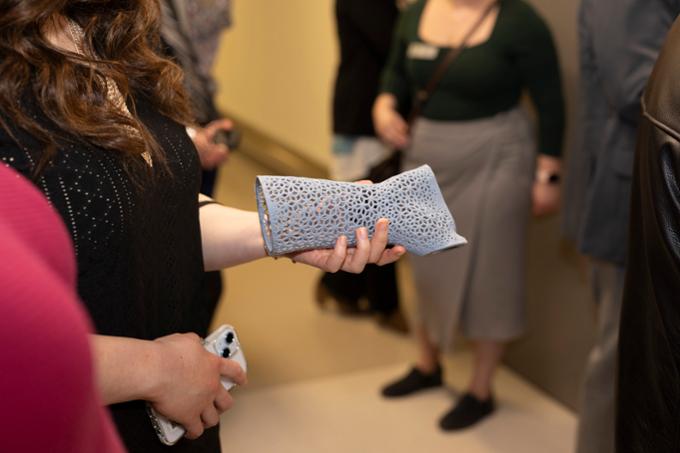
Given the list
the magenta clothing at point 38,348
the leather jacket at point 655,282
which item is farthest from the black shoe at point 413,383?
the magenta clothing at point 38,348

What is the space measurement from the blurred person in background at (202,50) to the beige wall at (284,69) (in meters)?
1.98

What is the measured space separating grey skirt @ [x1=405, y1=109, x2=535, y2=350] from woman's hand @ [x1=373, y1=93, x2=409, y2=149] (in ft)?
0.16

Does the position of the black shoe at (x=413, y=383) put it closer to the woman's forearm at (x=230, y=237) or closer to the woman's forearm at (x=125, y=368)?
the woman's forearm at (x=230, y=237)

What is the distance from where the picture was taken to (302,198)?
1019 millimetres

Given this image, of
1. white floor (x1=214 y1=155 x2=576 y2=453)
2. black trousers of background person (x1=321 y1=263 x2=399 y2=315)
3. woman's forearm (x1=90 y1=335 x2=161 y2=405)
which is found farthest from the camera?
black trousers of background person (x1=321 y1=263 x2=399 y2=315)

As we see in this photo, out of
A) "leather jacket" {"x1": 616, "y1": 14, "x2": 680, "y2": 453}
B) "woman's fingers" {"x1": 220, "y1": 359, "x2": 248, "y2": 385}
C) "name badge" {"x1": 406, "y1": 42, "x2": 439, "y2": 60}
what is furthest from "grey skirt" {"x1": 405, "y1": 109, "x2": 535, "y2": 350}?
"woman's fingers" {"x1": 220, "y1": 359, "x2": 248, "y2": 385}

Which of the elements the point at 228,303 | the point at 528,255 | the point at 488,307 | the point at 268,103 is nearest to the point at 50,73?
the point at 488,307

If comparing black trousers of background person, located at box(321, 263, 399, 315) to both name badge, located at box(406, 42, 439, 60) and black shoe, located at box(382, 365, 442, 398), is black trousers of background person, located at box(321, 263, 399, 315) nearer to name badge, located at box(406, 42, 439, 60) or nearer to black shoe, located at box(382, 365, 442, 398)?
black shoe, located at box(382, 365, 442, 398)

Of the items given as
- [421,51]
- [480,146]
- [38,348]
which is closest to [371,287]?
[480,146]

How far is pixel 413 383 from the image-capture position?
288cm

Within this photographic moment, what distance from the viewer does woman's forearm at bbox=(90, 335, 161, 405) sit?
87 centimetres

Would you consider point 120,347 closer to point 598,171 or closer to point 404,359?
point 598,171

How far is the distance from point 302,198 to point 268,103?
14.7 ft

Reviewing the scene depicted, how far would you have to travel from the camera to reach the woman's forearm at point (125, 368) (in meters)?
0.87
